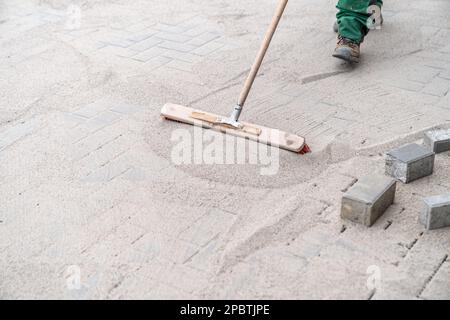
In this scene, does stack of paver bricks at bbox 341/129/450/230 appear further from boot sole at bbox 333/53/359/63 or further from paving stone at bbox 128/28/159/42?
paving stone at bbox 128/28/159/42

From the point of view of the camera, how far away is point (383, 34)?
16.0 ft

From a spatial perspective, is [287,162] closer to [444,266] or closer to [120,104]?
[444,266]

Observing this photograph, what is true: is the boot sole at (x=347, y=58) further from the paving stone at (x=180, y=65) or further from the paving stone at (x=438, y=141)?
the paving stone at (x=438, y=141)

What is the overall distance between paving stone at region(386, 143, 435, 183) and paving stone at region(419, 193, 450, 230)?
313 mm

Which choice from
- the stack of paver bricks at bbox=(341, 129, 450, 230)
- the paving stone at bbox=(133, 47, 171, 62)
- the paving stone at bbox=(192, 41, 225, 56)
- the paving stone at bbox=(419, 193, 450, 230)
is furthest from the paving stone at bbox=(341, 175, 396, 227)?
the paving stone at bbox=(133, 47, 171, 62)

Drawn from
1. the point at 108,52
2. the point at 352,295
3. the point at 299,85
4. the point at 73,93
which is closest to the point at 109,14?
the point at 108,52

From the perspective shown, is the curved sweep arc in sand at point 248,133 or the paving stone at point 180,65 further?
the paving stone at point 180,65

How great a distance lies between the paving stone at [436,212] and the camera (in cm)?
261

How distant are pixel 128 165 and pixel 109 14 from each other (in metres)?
2.73

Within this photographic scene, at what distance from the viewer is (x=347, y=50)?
4266 mm

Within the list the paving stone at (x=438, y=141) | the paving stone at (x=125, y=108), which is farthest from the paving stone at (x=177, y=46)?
the paving stone at (x=438, y=141)

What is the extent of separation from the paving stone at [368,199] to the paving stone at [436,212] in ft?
0.58

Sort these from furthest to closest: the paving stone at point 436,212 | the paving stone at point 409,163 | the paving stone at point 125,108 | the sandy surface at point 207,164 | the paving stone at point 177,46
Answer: the paving stone at point 177,46 → the paving stone at point 125,108 → the paving stone at point 409,163 → the paving stone at point 436,212 → the sandy surface at point 207,164

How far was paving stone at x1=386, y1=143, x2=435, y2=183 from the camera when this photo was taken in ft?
9.71
